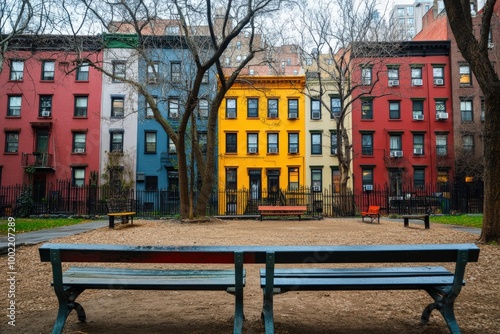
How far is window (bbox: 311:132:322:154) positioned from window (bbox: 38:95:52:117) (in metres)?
22.2

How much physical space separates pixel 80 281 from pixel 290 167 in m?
30.0

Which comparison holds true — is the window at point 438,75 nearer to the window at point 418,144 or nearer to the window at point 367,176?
the window at point 418,144

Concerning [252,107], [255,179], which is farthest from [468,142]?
[252,107]

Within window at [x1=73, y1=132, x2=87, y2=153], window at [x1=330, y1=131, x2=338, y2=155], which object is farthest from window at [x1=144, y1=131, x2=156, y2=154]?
window at [x1=330, y1=131, x2=338, y2=155]

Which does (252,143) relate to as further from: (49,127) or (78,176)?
(49,127)

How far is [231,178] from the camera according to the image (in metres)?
32.8

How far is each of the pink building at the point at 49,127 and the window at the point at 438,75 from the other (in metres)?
28.5

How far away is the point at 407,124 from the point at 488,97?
25.2 metres

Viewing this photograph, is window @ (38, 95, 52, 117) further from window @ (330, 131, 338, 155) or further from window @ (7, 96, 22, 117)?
window @ (330, 131, 338, 155)

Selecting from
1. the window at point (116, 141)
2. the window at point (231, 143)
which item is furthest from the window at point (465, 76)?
the window at point (116, 141)

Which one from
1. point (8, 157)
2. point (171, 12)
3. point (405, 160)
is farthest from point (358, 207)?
point (8, 157)

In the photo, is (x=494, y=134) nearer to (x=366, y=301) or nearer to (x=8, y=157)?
(x=366, y=301)

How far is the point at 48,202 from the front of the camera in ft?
83.3

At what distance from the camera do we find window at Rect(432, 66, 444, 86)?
32625 millimetres
